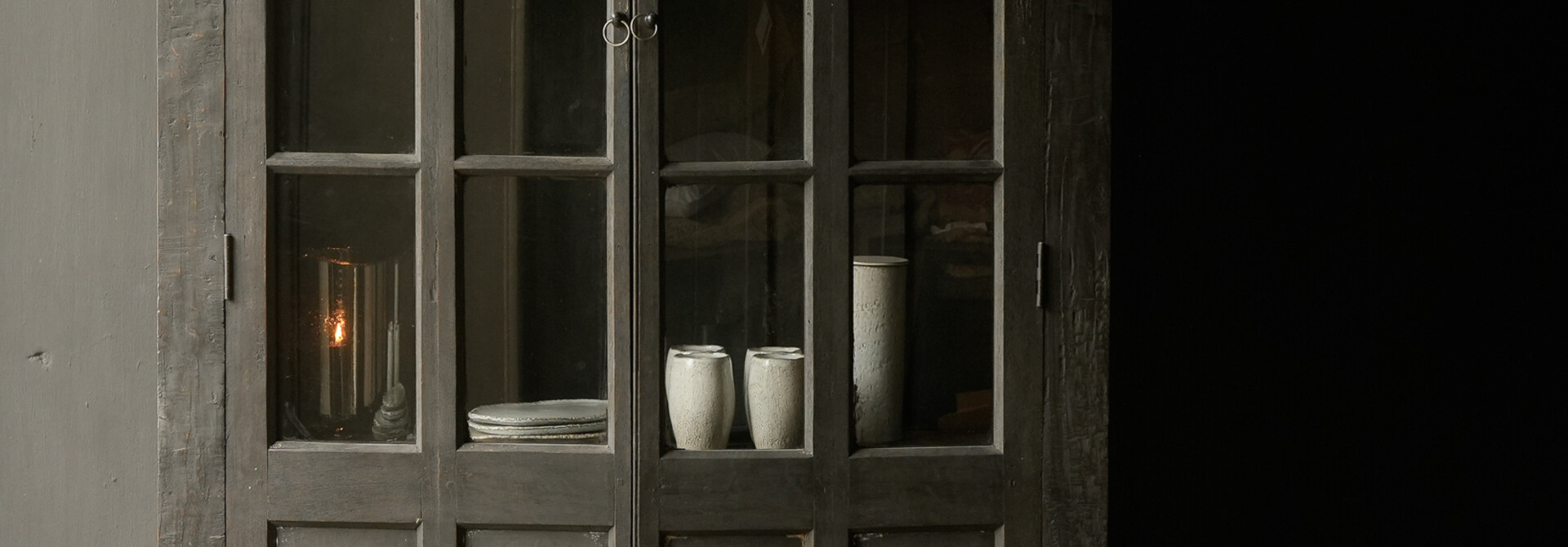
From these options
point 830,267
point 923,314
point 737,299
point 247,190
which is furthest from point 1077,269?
point 247,190

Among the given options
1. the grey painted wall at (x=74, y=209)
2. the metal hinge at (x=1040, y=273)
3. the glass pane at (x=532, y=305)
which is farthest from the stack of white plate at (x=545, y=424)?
the grey painted wall at (x=74, y=209)

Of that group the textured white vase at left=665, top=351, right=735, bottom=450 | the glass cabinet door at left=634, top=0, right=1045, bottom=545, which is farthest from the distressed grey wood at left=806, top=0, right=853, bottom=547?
the textured white vase at left=665, top=351, right=735, bottom=450

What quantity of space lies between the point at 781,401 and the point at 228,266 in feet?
2.18

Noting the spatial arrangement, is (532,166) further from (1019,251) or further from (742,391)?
(1019,251)

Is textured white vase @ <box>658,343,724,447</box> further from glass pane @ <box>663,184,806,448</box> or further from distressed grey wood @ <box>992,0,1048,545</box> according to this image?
distressed grey wood @ <box>992,0,1048,545</box>

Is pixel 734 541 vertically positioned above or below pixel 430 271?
below

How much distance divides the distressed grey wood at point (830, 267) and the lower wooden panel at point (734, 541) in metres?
0.03

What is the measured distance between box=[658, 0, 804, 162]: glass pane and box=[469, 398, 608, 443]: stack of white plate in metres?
0.32

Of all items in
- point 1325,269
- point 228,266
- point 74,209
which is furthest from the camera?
point 1325,269

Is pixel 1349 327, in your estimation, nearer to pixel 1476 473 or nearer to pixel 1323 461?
pixel 1323 461

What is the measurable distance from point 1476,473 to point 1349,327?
1.11 feet

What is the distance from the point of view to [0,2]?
1.56 m

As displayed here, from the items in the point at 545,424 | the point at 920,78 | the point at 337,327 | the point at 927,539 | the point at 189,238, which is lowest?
the point at 927,539

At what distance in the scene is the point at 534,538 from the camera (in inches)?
49.9
